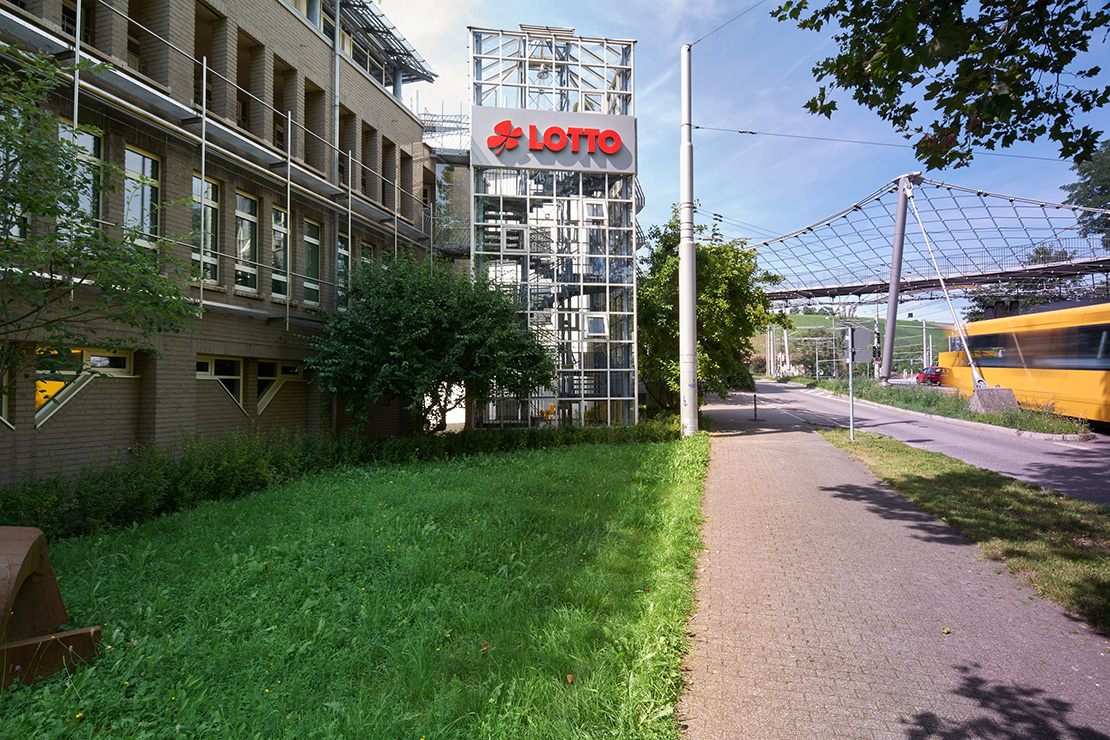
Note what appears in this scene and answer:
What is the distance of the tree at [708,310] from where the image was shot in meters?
18.0

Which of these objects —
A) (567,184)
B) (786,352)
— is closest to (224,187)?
(567,184)

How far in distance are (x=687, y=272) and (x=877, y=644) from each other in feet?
41.1

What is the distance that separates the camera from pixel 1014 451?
13117 millimetres

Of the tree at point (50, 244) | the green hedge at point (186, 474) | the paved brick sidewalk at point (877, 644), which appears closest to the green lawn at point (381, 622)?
Result: the paved brick sidewalk at point (877, 644)

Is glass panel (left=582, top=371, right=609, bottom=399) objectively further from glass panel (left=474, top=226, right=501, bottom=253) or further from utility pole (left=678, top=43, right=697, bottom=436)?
glass panel (left=474, top=226, right=501, bottom=253)

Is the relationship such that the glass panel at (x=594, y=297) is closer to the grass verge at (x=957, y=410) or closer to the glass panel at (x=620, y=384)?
the glass panel at (x=620, y=384)

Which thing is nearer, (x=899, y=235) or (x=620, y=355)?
(x=620, y=355)

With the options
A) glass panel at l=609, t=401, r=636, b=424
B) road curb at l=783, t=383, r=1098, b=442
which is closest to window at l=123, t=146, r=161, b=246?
glass panel at l=609, t=401, r=636, b=424

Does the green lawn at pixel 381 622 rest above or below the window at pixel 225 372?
below

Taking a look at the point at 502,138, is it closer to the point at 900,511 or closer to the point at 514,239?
the point at 514,239

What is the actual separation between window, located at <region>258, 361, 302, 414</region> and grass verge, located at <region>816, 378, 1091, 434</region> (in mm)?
19179

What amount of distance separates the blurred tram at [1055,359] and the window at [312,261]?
68.5 ft

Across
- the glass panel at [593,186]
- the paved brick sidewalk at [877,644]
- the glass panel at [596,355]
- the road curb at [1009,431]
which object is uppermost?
the glass panel at [593,186]

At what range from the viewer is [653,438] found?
16.5m
